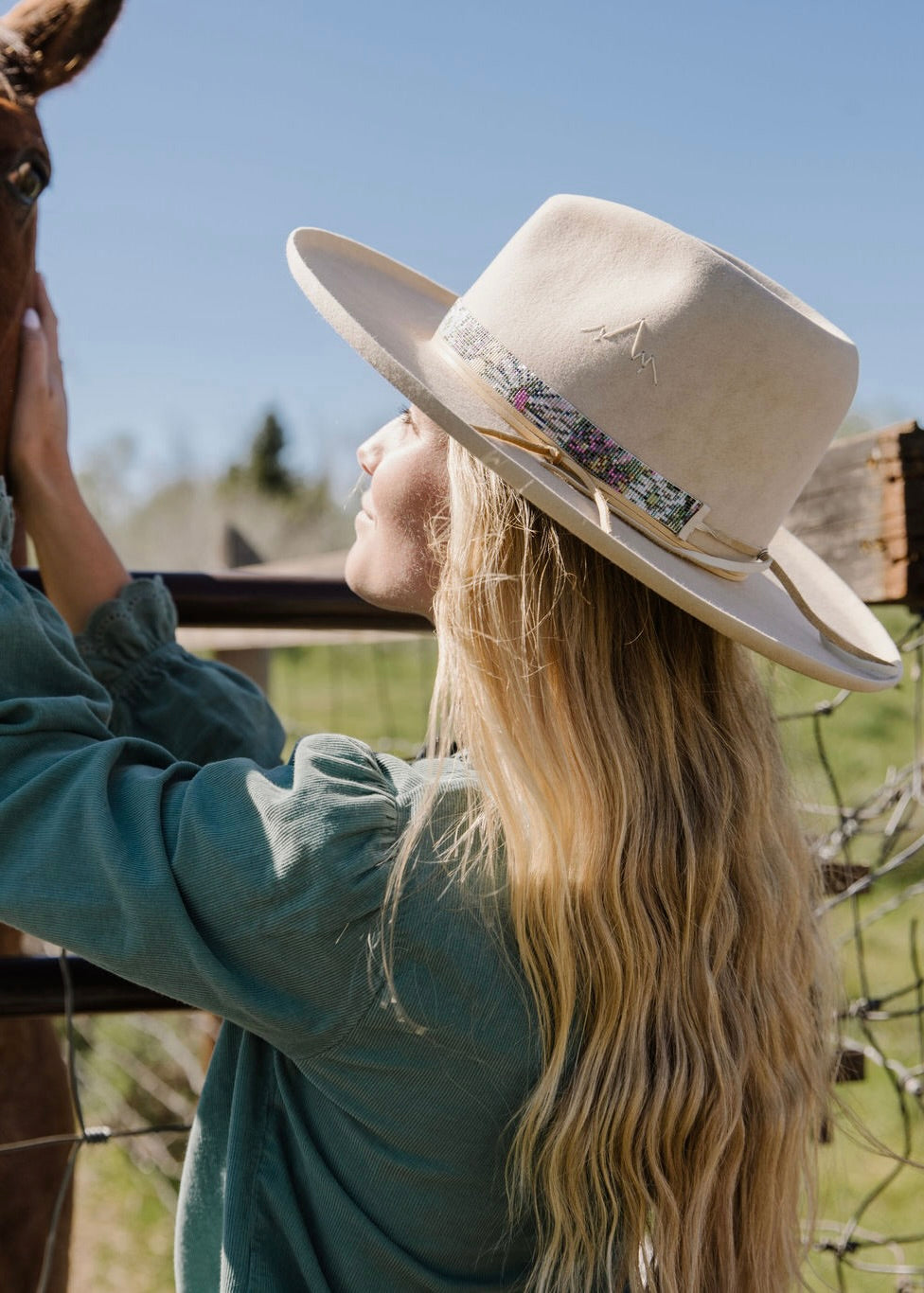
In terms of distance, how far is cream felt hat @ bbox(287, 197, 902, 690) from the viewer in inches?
39.5

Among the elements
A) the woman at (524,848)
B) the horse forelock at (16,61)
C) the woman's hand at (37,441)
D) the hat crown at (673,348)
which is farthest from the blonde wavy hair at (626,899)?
the horse forelock at (16,61)

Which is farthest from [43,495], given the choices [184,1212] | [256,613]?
[184,1212]

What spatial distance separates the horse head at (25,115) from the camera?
4.69 feet

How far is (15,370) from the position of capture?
142 centimetres

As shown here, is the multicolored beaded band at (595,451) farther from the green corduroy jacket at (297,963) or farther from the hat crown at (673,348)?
the green corduroy jacket at (297,963)

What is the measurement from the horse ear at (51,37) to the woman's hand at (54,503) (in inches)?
19.7

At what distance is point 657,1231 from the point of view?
100 cm

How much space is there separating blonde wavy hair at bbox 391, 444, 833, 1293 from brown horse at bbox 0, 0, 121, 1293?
29.3 inches

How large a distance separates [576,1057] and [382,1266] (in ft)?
0.81

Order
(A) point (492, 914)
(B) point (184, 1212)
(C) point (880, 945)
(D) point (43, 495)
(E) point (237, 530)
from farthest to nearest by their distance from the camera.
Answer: (C) point (880, 945) → (E) point (237, 530) → (D) point (43, 495) → (B) point (184, 1212) → (A) point (492, 914)

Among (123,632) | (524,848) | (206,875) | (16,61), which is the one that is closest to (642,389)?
(524,848)

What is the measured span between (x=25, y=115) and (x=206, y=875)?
3.92ft

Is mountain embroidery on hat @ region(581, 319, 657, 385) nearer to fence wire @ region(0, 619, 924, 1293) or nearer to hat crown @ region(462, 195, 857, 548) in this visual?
hat crown @ region(462, 195, 857, 548)

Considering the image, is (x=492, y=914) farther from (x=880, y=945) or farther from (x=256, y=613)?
(x=880, y=945)
